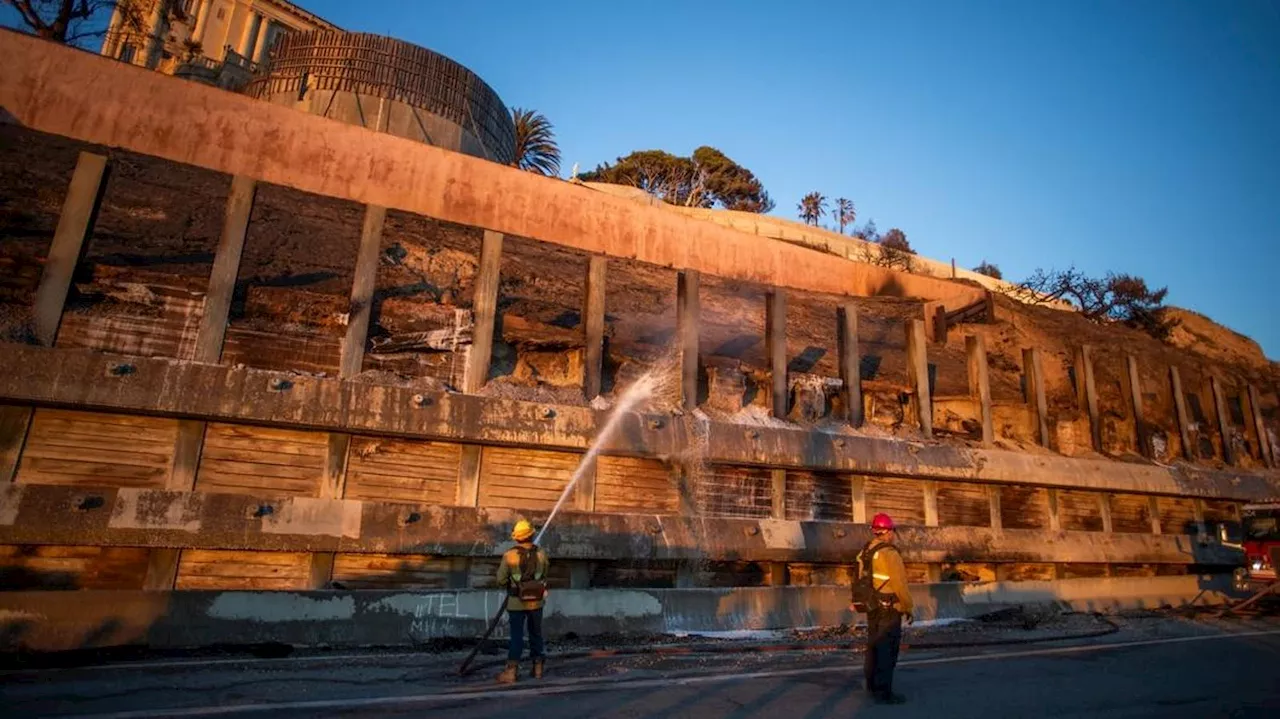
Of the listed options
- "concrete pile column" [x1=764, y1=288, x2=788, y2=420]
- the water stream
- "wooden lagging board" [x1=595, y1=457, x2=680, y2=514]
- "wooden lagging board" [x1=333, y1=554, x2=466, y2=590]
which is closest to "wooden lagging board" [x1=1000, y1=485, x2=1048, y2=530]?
"concrete pile column" [x1=764, y1=288, x2=788, y2=420]

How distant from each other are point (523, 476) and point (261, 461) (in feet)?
10.5

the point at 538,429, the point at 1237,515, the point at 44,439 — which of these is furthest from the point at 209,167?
the point at 1237,515

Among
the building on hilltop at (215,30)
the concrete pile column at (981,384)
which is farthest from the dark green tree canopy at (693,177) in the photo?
the concrete pile column at (981,384)

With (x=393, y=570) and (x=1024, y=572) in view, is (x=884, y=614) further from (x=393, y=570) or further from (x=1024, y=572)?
(x=1024, y=572)

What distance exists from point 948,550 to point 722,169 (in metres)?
53.1

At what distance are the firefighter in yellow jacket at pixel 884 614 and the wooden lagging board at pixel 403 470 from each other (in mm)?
5467

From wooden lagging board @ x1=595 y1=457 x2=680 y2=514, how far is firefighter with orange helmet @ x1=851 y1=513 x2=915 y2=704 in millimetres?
4370

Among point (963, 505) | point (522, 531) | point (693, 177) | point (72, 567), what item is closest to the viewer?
point (522, 531)

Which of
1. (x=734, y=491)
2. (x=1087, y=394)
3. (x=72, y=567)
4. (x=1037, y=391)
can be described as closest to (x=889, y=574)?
(x=734, y=491)

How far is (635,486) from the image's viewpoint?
10664 mm

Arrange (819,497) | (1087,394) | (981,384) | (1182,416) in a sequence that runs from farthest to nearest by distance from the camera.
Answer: (1182,416), (1087,394), (981,384), (819,497)

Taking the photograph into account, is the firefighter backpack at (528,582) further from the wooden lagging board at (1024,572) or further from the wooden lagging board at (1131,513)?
the wooden lagging board at (1131,513)

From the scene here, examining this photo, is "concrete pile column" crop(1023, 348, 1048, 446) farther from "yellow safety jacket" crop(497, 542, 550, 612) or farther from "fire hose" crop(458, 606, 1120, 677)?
"yellow safety jacket" crop(497, 542, 550, 612)

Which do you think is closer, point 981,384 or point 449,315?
point 449,315
